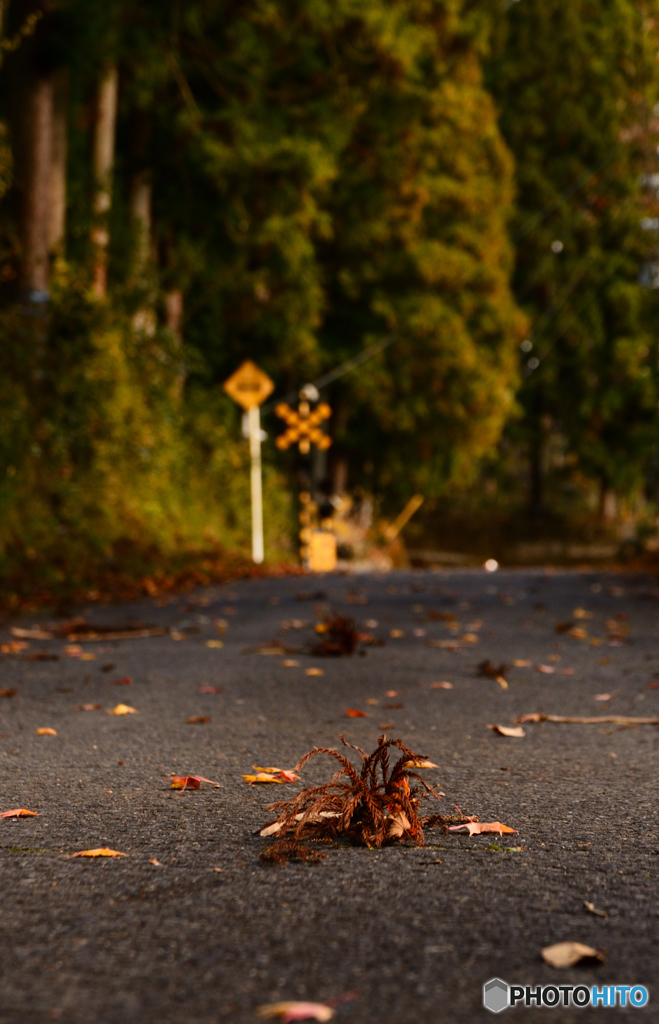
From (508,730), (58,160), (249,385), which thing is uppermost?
(58,160)

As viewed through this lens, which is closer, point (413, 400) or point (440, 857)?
point (440, 857)

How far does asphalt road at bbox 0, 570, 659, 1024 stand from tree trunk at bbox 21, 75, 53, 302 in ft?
23.3

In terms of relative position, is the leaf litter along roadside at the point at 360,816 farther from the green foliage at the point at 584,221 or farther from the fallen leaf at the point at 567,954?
the green foliage at the point at 584,221

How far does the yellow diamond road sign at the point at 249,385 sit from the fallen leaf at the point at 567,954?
1554cm

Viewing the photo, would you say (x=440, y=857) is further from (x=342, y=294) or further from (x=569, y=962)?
(x=342, y=294)

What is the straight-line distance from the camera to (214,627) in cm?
867

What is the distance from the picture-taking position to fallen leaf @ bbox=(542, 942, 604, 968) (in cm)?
220

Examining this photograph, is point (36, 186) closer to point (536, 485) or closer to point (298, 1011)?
point (298, 1011)

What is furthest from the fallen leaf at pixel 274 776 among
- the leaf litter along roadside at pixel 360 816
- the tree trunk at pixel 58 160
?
the tree trunk at pixel 58 160

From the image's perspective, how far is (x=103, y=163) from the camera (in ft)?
51.0

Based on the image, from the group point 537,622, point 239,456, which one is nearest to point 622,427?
point 239,456

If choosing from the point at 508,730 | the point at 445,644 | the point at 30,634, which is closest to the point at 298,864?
the point at 508,730

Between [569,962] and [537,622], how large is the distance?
7.08 metres

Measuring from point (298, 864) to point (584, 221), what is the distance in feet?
106
